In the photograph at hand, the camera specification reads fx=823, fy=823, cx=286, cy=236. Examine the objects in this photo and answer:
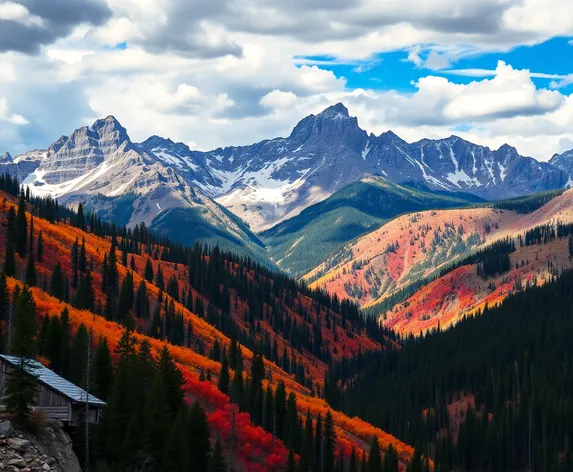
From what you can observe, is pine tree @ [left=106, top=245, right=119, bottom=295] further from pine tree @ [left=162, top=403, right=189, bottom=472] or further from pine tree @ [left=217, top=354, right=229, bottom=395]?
pine tree @ [left=162, top=403, right=189, bottom=472]

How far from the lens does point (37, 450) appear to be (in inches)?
1855

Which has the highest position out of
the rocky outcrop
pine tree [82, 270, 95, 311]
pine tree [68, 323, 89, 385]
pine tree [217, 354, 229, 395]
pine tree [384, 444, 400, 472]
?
the rocky outcrop

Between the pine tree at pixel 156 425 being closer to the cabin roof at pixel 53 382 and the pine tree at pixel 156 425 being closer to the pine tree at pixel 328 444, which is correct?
the cabin roof at pixel 53 382

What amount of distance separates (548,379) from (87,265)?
11213 centimetres

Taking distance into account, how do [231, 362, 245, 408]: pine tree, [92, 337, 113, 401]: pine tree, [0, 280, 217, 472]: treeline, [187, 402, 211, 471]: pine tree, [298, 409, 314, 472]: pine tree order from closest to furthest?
[0, 280, 217, 472]: treeline < [187, 402, 211, 471]: pine tree < [92, 337, 113, 401]: pine tree < [298, 409, 314, 472]: pine tree < [231, 362, 245, 408]: pine tree

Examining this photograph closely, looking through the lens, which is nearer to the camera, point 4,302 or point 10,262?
point 4,302

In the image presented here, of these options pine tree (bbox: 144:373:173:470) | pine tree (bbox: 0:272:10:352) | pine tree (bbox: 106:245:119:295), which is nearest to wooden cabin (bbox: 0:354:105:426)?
pine tree (bbox: 144:373:173:470)

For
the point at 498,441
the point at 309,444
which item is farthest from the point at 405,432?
the point at 309,444

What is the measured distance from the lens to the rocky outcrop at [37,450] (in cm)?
4431

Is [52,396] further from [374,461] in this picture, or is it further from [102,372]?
[374,461]

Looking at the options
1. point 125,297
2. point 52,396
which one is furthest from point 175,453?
point 125,297

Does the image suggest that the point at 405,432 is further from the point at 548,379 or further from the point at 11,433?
the point at 11,433

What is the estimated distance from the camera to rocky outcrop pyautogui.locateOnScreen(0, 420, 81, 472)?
4431 centimetres

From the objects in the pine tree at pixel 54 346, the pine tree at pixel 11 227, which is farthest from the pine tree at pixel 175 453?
the pine tree at pixel 11 227
